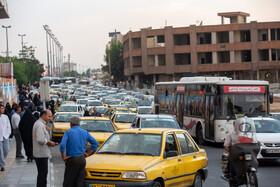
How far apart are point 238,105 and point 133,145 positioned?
516 inches

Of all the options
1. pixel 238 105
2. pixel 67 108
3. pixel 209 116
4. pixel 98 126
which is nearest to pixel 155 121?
pixel 98 126

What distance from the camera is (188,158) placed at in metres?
11.4

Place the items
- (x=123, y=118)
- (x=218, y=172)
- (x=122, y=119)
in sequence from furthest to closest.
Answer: (x=123, y=118), (x=122, y=119), (x=218, y=172)

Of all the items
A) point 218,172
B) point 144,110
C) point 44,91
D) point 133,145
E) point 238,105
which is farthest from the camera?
point 144,110

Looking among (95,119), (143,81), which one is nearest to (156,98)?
(95,119)

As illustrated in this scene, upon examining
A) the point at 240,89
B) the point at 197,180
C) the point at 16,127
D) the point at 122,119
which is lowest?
the point at 197,180

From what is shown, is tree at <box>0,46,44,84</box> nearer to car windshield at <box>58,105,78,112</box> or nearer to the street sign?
car windshield at <box>58,105,78,112</box>

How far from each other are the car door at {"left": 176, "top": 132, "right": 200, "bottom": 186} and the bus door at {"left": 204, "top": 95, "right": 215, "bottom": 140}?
12006 mm

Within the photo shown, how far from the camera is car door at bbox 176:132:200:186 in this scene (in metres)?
11.2

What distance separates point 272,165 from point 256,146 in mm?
7278

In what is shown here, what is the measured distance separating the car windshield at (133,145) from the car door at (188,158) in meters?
0.70

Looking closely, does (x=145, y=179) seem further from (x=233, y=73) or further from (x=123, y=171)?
(x=233, y=73)

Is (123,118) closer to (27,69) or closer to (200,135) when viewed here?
(200,135)

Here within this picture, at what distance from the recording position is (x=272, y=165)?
17797 mm
